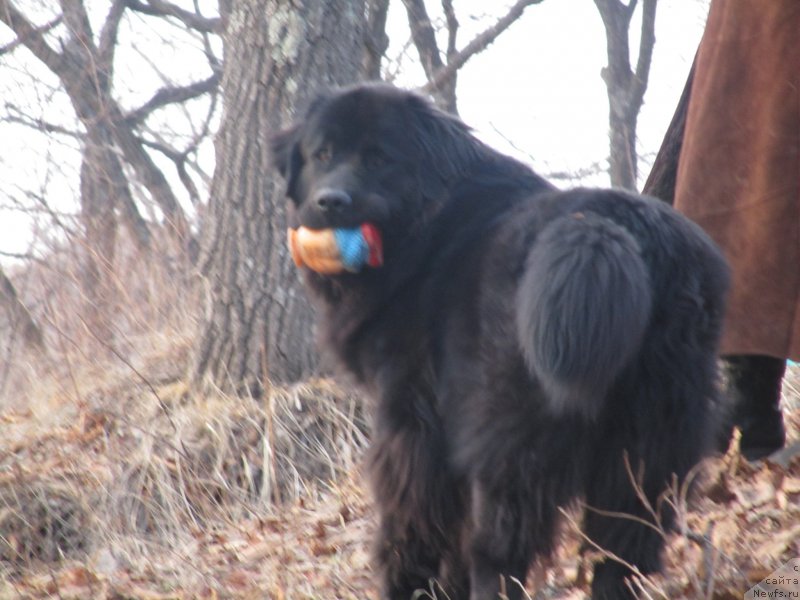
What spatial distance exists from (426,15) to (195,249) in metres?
3.45

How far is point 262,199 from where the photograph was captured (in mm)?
5395

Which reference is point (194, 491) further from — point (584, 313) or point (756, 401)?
point (584, 313)

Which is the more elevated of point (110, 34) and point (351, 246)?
point (110, 34)

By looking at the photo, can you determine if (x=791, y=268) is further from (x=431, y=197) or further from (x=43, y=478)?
(x=43, y=478)

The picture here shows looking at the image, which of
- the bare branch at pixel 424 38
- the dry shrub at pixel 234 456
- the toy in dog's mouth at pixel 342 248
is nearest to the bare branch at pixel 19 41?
the bare branch at pixel 424 38

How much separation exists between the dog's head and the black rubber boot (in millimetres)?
1385

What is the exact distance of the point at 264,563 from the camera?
13.4ft

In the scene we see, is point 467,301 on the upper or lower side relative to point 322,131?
lower

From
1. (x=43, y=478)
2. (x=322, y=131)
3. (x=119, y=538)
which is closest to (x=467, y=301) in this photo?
(x=322, y=131)

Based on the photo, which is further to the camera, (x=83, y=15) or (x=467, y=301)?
(x=83, y=15)

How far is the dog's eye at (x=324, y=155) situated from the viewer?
359 centimetres

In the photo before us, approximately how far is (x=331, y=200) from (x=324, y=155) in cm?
36

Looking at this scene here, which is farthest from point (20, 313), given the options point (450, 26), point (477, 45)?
point (450, 26)

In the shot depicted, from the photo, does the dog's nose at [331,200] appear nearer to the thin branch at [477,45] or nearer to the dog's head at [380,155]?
the dog's head at [380,155]
